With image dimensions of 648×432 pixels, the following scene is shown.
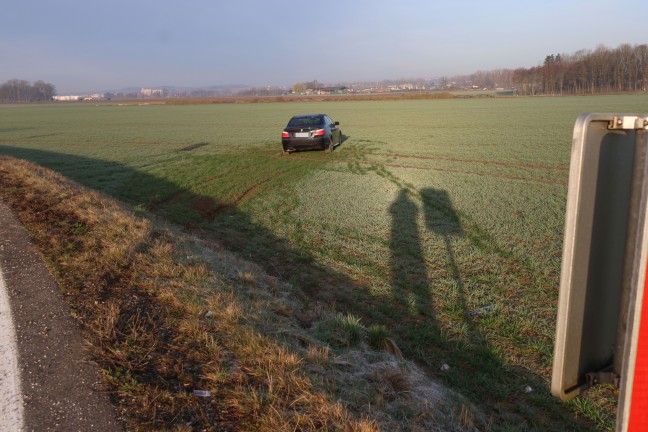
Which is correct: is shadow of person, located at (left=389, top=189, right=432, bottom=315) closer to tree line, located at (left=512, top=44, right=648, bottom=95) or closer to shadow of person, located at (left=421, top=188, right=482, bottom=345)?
shadow of person, located at (left=421, top=188, right=482, bottom=345)

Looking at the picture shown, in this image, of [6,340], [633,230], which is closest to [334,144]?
[6,340]

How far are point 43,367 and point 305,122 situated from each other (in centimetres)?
1728

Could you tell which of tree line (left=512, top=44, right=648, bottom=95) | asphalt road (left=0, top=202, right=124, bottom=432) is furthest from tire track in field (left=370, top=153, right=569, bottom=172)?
tree line (left=512, top=44, right=648, bottom=95)

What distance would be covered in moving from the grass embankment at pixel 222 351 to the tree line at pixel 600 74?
112101 mm

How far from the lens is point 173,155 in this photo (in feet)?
69.7

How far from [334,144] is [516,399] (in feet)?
59.2

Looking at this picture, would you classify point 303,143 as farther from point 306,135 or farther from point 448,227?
point 448,227

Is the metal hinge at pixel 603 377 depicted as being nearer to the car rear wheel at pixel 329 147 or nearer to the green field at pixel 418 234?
the green field at pixel 418 234

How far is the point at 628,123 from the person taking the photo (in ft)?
4.20

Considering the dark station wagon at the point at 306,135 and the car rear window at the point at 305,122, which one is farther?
the car rear window at the point at 305,122

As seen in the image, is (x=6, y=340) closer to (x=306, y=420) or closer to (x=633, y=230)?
(x=306, y=420)

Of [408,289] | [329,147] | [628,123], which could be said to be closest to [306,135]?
[329,147]

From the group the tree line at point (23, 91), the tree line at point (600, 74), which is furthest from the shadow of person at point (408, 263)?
the tree line at point (23, 91)

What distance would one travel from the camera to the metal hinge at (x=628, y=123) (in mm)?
1261
